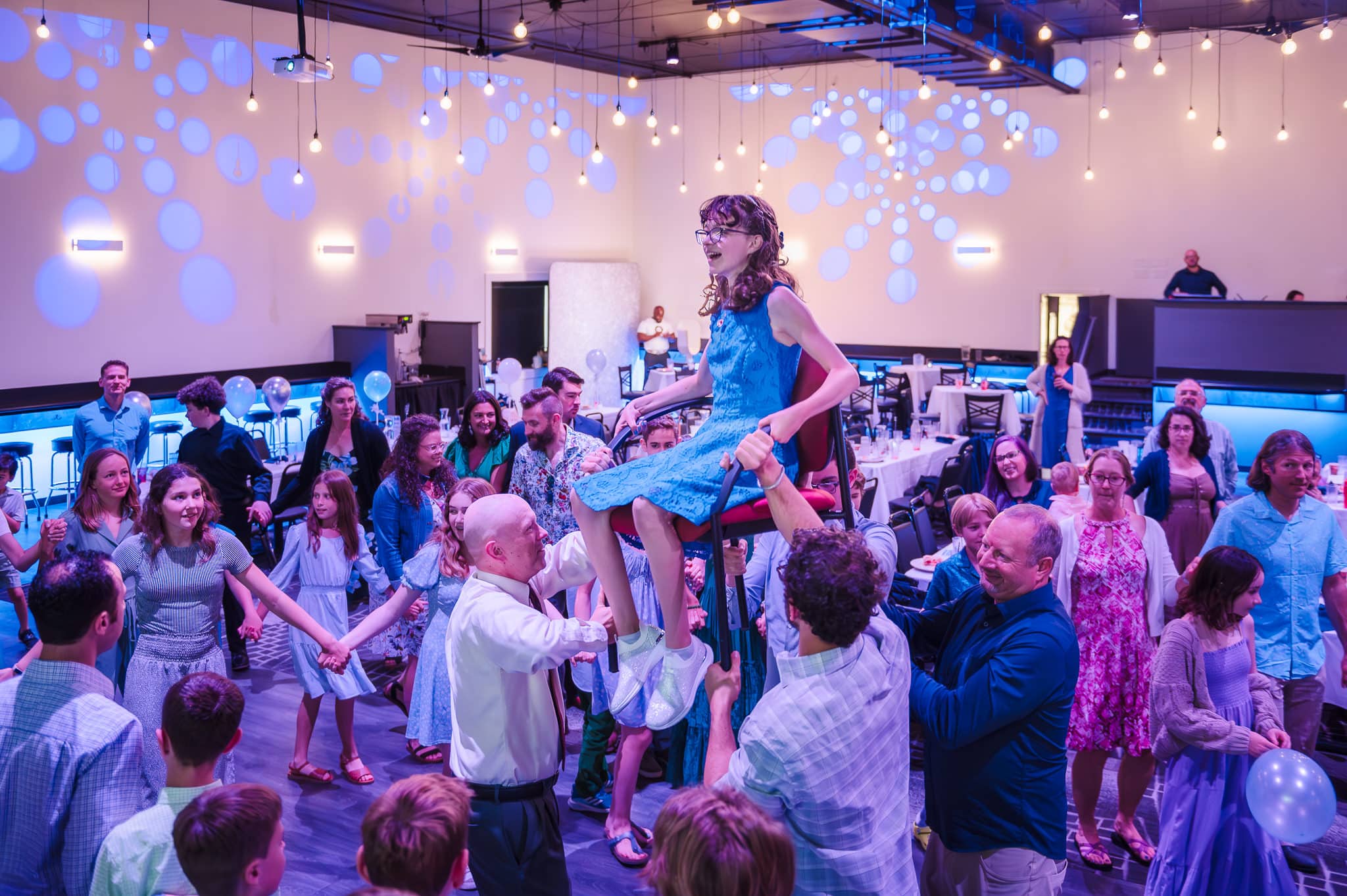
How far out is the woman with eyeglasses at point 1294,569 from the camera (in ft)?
13.9

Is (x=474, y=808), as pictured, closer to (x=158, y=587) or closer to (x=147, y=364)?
(x=158, y=587)

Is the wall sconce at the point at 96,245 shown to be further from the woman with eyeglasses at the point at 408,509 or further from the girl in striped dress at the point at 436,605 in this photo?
the girl in striped dress at the point at 436,605

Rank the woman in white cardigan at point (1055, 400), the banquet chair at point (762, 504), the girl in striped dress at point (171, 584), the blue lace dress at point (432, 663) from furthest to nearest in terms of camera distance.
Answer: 1. the woman in white cardigan at point (1055, 400)
2. the blue lace dress at point (432, 663)
3. the girl in striped dress at point (171, 584)
4. the banquet chair at point (762, 504)

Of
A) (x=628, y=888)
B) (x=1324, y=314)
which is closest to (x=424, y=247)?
(x=1324, y=314)

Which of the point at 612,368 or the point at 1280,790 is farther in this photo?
the point at 612,368

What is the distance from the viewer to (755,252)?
253 centimetres

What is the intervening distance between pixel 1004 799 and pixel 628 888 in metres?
1.82

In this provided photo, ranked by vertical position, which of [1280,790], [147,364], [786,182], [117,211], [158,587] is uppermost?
[786,182]

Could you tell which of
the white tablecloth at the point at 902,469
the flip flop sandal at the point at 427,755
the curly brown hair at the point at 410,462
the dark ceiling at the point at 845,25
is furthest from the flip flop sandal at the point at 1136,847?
the dark ceiling at the point at 845,25

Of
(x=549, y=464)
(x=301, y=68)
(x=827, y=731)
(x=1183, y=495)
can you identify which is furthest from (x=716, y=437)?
(x=301, y=68)

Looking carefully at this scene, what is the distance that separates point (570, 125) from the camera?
54.2 feet

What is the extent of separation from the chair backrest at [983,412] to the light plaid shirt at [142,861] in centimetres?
1051

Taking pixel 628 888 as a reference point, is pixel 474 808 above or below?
above

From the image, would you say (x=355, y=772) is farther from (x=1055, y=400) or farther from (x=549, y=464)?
(x=1055, y=400)
